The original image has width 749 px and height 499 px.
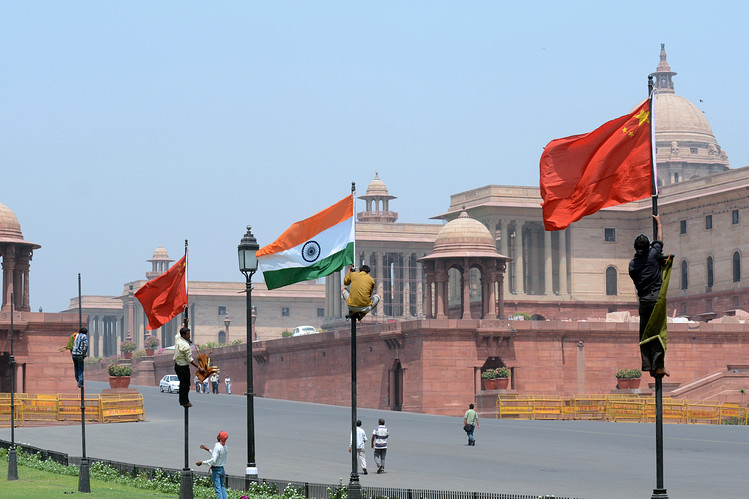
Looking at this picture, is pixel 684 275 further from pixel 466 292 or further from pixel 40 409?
pixel 40 409

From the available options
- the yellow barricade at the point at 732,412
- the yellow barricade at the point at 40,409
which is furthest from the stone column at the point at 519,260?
the yellow barricade at the point at 40,409

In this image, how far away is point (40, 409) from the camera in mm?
54938

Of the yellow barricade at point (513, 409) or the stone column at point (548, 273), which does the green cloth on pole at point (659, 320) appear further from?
the stone column at point (548, 273)

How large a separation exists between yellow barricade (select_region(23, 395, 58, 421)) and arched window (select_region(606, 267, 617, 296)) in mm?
49918

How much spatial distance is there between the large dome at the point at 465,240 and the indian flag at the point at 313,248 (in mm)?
45723

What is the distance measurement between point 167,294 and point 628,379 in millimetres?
36969

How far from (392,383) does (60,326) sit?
16.5m

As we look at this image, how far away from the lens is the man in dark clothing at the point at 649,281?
1847 cm

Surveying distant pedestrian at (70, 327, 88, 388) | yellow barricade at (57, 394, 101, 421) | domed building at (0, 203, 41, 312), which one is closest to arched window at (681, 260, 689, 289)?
domed building at (0, 203, 41, 312)

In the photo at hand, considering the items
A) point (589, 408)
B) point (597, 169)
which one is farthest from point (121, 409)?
point (597, 169)

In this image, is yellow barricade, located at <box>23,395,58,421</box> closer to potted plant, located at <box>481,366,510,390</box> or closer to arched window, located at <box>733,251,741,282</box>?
potted plant, located at <box>481,366,510,390</box>

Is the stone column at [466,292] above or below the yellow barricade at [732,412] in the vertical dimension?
above

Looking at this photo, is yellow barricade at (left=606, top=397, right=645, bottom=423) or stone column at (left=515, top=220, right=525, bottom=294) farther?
stone column at (left=515, top=220, right=525, bottom=294)

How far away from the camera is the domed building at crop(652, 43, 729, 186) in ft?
444
